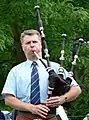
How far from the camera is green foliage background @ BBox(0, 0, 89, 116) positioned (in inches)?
352

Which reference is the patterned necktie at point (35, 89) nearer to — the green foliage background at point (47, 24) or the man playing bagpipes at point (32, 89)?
the man playing bagpipes at point (32, 89)

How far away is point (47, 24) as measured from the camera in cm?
932

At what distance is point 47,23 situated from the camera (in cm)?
917

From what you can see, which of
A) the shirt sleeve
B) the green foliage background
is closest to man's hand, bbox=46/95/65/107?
the shirt sleeve

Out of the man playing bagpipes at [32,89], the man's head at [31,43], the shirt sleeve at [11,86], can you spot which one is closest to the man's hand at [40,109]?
the man playing bagpipes at [32,89]

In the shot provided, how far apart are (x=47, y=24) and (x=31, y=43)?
17.9 feet

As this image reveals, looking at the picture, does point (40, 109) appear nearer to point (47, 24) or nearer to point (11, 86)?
point (11, 86)

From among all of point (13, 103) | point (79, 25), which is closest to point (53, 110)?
point (13, 103)

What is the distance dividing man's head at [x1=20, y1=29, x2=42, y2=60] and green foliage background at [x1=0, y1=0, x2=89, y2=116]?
171 inches

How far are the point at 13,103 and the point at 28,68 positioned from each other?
337 millimetres

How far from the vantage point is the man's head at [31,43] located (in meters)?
3.88

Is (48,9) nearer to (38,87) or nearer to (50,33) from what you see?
(50,33)

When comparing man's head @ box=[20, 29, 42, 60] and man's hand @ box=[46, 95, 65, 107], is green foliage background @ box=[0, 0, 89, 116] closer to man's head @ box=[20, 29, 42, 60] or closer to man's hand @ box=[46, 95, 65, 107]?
man's head @ box=[20, 29, 42, 60]

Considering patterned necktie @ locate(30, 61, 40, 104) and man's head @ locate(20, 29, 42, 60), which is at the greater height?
man's head @ locate(20, 29, 42, 60)
